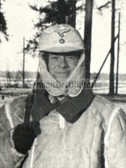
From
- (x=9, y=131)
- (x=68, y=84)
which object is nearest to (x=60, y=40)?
(x=68, y=84)

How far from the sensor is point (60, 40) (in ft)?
9.85

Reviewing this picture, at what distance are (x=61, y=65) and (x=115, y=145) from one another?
600 mm

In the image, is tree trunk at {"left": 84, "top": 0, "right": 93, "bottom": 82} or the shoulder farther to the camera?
tree trunk at {"left": 84, "top": 0, "right": 93, "bottom": 82}

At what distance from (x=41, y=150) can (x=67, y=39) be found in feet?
2.37

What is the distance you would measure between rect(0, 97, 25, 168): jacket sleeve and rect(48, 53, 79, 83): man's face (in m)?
0.26

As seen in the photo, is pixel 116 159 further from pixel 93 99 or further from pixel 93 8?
pixel 93 8

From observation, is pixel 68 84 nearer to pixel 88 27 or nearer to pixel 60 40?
pixel 60 40

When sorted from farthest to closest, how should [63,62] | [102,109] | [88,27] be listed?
[88,27], [63,62], [102,109]

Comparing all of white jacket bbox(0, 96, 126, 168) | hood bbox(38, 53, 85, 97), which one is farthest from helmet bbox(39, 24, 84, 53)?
white jacket bbox(0, 96, 126, 168)

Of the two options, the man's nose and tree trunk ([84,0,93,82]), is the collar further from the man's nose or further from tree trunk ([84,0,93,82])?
tree trunk ([84,0,93,82])

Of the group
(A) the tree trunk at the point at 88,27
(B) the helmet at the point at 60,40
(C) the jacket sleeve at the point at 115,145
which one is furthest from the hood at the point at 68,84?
(A) the tree trunk at the point at 88,27

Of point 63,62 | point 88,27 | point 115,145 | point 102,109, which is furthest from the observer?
point 88,27

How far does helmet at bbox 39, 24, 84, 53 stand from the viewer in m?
2.97

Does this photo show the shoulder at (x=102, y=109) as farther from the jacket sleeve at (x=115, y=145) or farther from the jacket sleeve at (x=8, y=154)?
the jacket sleeve at (x=8, y=154)
